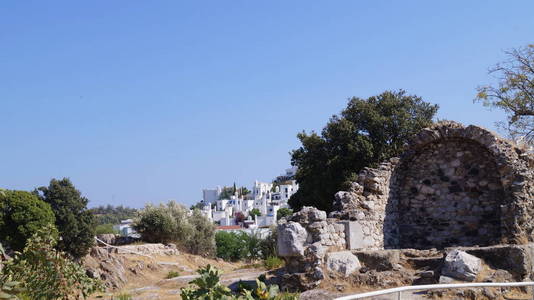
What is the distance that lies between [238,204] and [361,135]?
89.4 m

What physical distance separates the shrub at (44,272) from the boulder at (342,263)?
4.27m

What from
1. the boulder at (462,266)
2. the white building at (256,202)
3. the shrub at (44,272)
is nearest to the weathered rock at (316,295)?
the boulder at (462,266)

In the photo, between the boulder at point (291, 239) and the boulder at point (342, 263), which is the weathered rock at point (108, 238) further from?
the boulder at point (342, 263)

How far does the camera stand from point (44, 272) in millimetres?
8562

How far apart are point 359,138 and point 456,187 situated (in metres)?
6.28

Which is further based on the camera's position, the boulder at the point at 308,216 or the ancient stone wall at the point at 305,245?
the boulder at the point at 308,216

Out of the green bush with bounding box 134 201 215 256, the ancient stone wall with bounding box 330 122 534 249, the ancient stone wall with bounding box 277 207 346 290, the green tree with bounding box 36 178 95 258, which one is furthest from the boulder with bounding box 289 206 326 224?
the green bush with bounding box 134 201 215 256

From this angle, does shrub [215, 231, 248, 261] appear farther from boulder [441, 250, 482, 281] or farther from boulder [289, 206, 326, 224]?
boulder [441, 250, 482, 281]

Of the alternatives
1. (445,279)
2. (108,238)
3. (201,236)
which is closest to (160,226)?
(108,238)

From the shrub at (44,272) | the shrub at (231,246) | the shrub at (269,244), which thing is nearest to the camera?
the shrub at (44,272)

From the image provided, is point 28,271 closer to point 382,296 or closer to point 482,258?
point 382,296

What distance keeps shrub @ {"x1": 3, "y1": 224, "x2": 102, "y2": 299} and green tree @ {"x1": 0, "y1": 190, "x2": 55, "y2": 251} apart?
10630mm

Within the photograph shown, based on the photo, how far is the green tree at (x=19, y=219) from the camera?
744 inches

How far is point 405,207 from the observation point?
14.4 m
